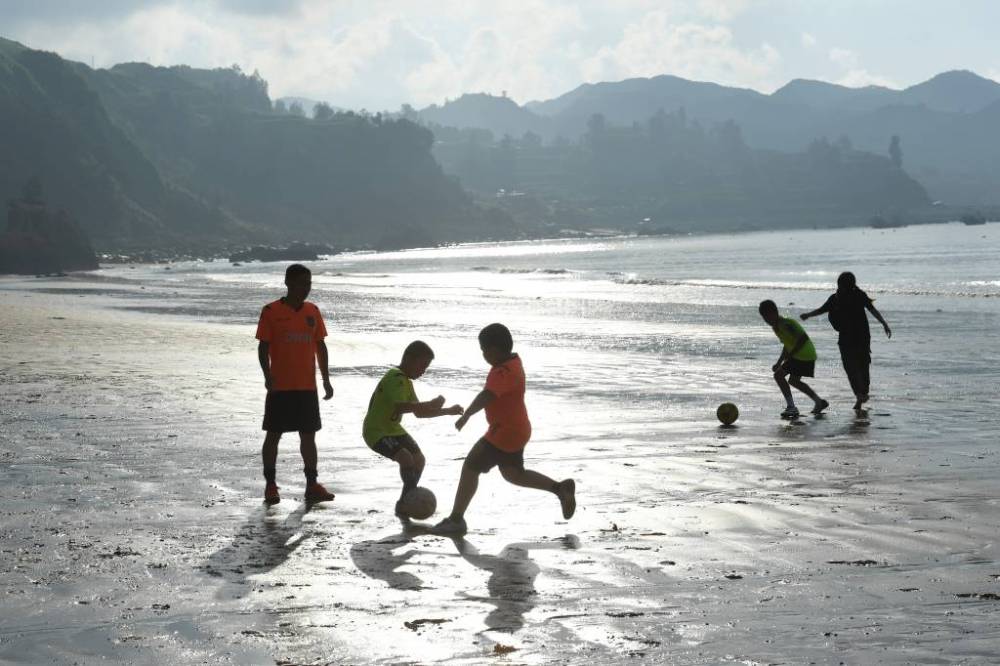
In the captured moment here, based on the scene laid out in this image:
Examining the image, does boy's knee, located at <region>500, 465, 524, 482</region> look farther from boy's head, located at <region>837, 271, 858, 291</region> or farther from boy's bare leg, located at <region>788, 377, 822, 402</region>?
boy's head, located at <region>837, 271, 858, 291</region>

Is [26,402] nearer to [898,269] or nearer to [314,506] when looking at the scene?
[314,506]

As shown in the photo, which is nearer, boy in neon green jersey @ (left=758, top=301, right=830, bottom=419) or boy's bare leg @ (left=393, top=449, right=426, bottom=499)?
boy's bare leg @ (left=393, top=449, right=426, bottom=499)

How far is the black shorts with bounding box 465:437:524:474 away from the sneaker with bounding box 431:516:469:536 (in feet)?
1.53

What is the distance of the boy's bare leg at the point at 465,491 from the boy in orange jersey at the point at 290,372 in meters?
1.42

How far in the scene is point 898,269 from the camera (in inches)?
3110

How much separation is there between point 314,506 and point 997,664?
5368mm

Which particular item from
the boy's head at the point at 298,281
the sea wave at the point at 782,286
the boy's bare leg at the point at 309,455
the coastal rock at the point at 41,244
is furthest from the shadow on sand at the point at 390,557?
the coastal rock at the point at 41,244

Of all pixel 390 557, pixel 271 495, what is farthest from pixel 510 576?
pixel 271 495

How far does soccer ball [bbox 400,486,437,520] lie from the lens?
8391 mm

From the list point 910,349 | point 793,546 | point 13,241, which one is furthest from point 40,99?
point 793,546

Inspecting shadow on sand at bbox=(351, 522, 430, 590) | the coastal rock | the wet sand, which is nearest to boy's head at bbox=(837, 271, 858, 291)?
the wet sand

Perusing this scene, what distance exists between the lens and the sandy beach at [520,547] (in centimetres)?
545

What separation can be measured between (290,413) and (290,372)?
0.34 meters

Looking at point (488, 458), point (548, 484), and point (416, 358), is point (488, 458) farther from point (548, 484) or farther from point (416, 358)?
point (416, 358)
